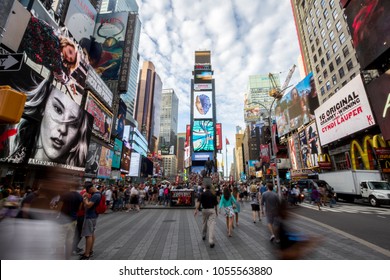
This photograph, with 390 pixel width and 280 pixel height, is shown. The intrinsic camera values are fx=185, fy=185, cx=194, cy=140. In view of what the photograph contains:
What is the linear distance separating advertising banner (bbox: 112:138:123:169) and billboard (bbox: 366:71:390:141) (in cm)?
6010

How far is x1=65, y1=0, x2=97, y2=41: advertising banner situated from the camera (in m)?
42.9

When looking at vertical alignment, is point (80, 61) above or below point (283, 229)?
above

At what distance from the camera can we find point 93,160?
40.6 m

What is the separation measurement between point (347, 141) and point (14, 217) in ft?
134

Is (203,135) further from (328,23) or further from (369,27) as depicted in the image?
(369,27)

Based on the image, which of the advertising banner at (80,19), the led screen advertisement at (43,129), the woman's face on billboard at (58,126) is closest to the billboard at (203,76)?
the advertising banner at (80,19)

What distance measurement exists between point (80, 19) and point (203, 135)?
58.0 m

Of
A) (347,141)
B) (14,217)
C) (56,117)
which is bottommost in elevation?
(14,217)

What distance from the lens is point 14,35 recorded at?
22.5m

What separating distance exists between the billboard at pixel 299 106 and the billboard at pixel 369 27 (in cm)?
2314

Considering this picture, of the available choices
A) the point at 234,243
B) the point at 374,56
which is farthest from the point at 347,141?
the point at 234,243

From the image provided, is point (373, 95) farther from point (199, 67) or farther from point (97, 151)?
point (199, 67)

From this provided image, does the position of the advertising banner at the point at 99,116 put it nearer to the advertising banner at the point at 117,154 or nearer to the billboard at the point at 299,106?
the advertising banner at the point at 117,154

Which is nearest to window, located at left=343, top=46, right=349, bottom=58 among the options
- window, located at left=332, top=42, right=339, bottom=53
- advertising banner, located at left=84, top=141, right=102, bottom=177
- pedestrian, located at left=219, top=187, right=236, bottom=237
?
window, located at left=332, top=42, right=339, bottom=53
